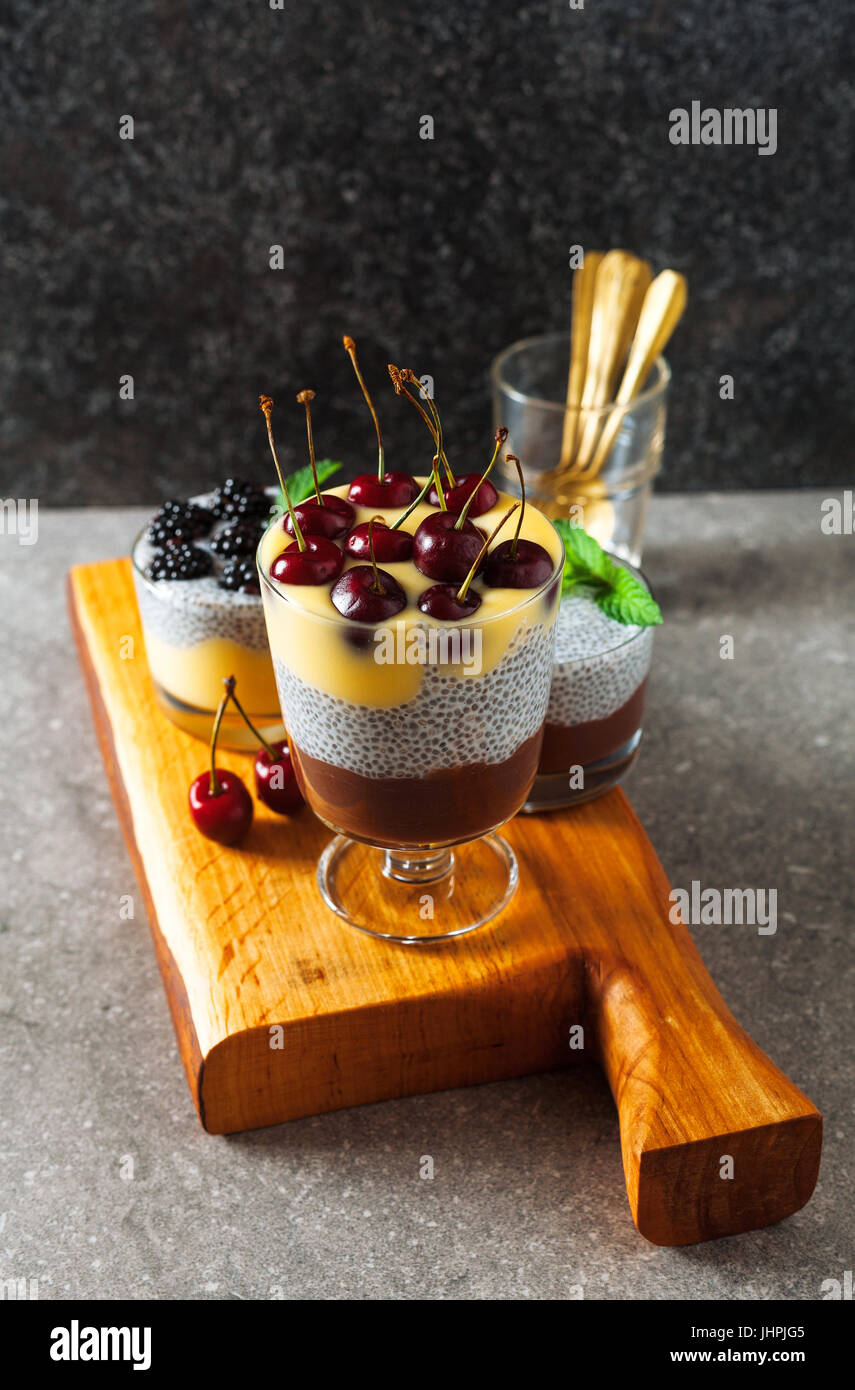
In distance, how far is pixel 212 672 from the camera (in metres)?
0.92

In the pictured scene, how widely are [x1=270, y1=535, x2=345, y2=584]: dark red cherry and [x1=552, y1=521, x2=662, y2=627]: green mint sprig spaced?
8.7 inches

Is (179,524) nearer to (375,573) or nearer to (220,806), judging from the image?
(220,806)

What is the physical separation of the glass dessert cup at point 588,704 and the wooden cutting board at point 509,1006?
0.02 m

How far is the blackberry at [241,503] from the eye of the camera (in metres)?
0.94

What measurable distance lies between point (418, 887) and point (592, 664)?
18 centimetres

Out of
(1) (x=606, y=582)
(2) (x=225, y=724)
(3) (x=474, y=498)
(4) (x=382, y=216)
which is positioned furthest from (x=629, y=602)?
(4) (x=382, y=216)

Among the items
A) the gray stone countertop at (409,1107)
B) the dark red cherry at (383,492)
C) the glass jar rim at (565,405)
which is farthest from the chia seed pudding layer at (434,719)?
the glass jar rim at (565,405)

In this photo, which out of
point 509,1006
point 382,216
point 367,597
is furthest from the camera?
point 382,216

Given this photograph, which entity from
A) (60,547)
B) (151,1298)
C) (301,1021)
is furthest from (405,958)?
(60,547)

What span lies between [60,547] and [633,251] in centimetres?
64

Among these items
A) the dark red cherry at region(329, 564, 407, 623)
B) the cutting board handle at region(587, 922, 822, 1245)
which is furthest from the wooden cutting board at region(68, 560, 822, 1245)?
the dark red cherry at region(329, 564, 407, 623)

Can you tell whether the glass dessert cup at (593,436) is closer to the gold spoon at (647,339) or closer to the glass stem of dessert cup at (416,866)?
the gold spoon at (647,339)

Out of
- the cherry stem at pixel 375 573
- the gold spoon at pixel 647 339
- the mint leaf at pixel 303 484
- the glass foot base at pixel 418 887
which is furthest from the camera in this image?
the gold spoon at pixel 647 339

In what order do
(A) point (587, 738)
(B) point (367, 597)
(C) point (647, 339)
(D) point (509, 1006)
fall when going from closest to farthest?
(B) point (367, 597) → (D) point (509, 1006) → (A) point (587, 738) → (C) point (647, 339)
